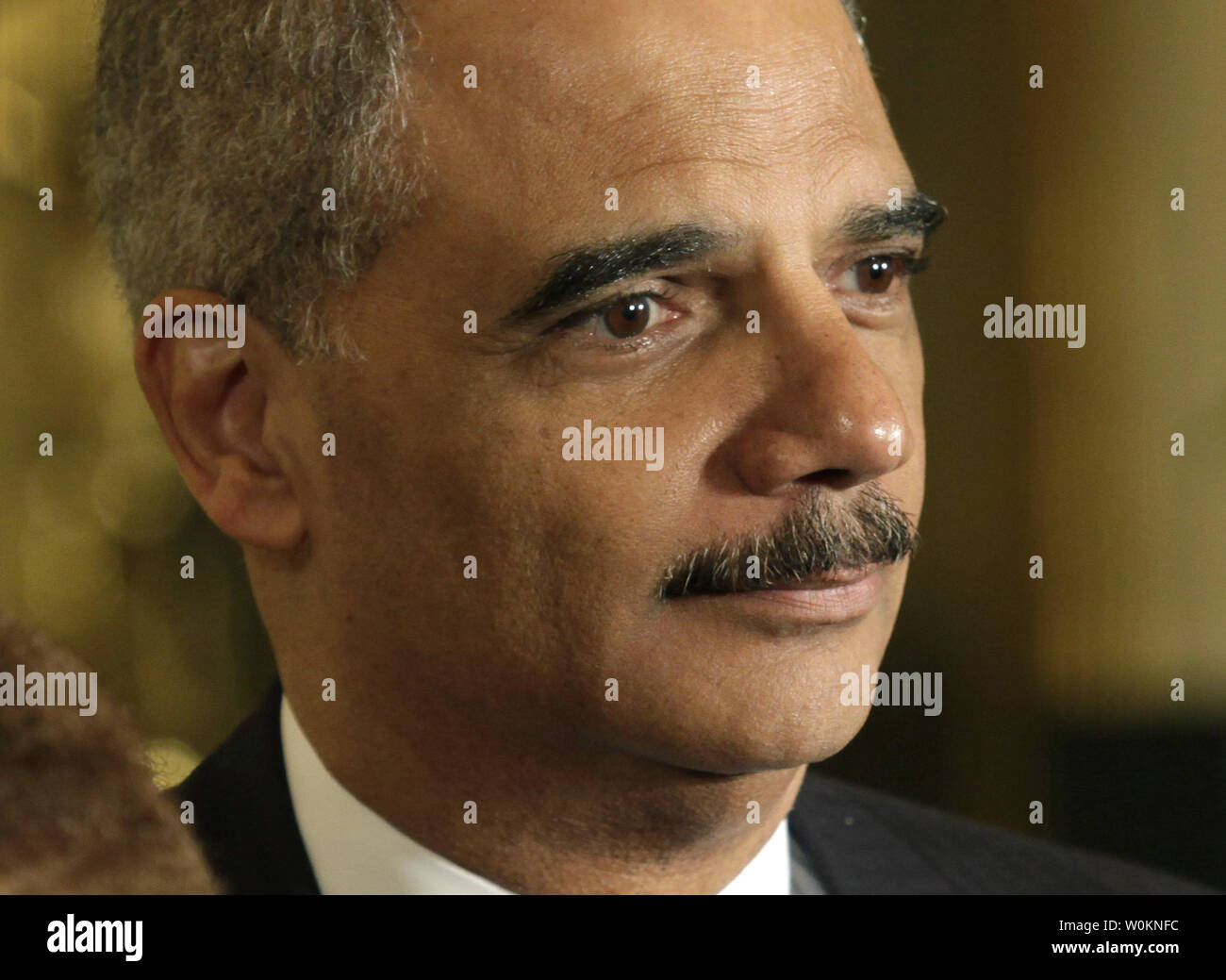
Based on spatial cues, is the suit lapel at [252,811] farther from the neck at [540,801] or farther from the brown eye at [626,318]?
the brown eye at [626,318]

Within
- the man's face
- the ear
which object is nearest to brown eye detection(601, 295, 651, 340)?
the man's face

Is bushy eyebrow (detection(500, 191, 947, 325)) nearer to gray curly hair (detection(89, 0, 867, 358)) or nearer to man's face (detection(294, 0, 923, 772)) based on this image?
man's face (detection(294, 0, 923, 772))

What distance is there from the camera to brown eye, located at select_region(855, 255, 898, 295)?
4.54 ft

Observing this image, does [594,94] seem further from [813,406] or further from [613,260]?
[813,406]

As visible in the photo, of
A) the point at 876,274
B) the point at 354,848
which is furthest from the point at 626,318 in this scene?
the point at 354,848

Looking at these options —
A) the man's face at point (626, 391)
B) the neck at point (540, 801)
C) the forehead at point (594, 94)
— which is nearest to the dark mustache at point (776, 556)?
the man's face at point (626, 391)

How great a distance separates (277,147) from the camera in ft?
4.34

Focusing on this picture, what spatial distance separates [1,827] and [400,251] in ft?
2.14

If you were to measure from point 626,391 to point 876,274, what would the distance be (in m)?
0.30

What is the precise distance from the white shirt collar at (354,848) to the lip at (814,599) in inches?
13.0

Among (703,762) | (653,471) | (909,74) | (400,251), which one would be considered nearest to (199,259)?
(400,251)

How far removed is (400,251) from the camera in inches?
50.4

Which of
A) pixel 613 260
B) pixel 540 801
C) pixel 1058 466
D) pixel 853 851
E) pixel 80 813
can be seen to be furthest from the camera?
pixel 1058 466

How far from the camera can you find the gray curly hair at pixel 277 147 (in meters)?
1.28
